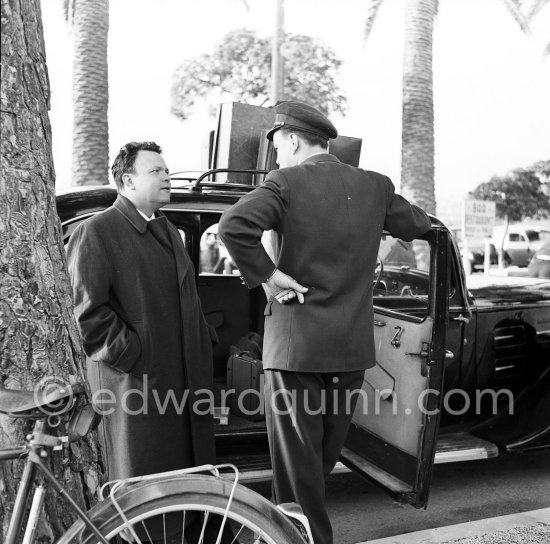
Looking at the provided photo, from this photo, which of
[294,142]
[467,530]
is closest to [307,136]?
[294,142]

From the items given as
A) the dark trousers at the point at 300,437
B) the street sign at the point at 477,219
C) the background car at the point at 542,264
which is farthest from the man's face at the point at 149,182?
the street sign at the point at 477,219

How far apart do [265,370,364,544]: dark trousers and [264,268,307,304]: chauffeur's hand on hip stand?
0.32m

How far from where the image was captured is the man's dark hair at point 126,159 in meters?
3.21

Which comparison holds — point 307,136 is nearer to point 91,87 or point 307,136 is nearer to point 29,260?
point 29,260

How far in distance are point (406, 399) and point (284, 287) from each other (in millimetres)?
1363

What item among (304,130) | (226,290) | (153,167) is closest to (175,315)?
(153,167)

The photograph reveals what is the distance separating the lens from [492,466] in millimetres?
5449

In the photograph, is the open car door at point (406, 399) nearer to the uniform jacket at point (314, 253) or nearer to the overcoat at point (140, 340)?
the uniform jacket at point (314, 253)

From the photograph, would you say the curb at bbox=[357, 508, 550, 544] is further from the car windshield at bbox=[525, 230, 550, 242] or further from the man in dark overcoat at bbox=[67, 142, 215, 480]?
the car windshield at bbox=[525, 230, 550, 242]

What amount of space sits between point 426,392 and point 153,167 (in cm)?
180

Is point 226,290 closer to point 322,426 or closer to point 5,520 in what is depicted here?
point 322,426

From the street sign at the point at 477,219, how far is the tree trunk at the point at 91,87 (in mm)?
7173

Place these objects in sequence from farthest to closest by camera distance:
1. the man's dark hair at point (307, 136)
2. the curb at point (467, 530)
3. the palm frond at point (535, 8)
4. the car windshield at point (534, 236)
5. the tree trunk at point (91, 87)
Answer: the car windshield at point (534, 236), the palm frond at point (535, 8), the tree trunk at point (91, 87), the curb at point (467, 530), the man's dark hair at point (307, 136)

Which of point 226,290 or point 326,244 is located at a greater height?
point 326,244
